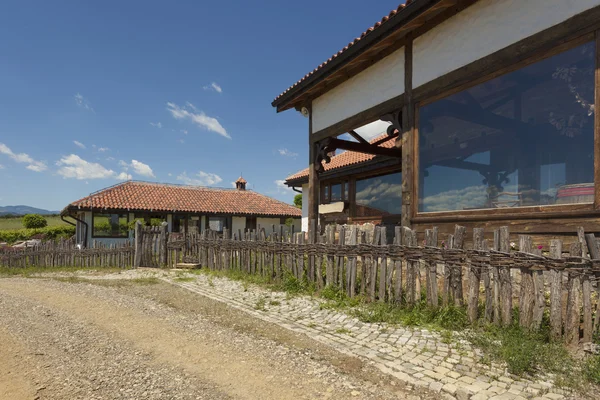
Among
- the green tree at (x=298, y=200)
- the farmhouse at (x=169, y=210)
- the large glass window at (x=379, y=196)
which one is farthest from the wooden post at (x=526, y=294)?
the green tree at (x=298, y=200)

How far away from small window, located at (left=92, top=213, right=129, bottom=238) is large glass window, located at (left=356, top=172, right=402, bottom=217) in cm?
1487

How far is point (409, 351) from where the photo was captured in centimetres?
371

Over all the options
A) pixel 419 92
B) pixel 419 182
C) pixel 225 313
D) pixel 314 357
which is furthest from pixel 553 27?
pixel 225 313

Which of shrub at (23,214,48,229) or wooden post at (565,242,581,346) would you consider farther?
shrub at (23,214,48,229)

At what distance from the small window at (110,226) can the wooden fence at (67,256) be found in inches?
174

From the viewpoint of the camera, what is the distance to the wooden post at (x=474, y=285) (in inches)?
170

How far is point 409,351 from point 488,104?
4231mm

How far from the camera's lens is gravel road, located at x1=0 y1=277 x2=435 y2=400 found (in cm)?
296

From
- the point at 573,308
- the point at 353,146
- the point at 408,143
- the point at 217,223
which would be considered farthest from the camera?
the point at 217,223

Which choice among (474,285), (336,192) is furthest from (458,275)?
(336,192)

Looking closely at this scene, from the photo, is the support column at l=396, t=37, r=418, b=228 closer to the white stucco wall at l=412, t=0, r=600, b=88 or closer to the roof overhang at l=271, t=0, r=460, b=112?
Result: the white stucco wall at l=412, t=0, r=600, b=88

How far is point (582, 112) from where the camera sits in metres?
4.48

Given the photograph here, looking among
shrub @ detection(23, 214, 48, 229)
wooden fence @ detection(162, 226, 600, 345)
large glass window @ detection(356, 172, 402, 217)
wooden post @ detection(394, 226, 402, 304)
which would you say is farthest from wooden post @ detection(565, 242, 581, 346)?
shrub @ detection(23, 214, 48, 229)

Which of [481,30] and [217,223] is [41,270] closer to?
[217,223]
